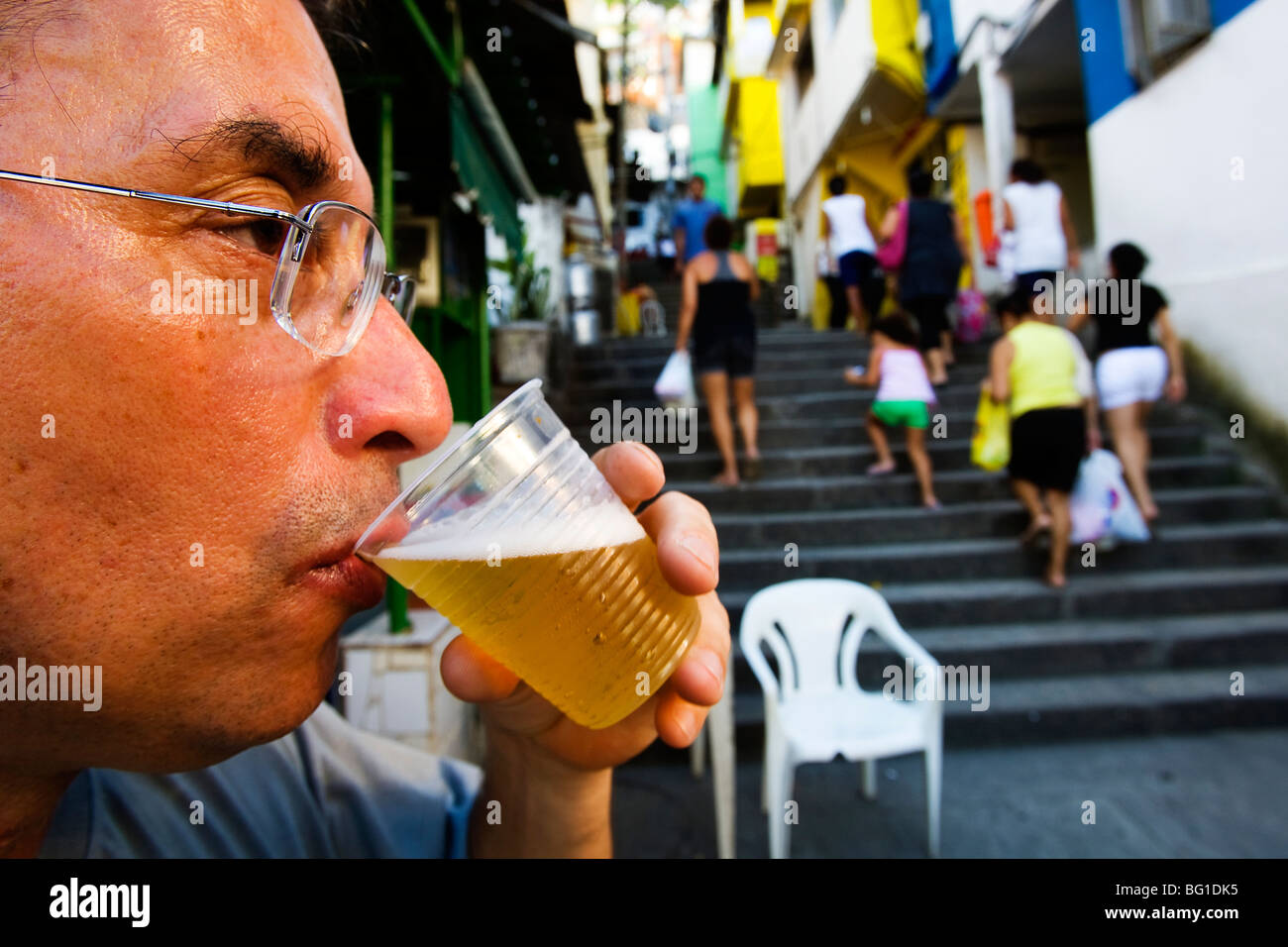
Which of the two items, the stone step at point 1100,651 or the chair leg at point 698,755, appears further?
the stone step at point 1100,651

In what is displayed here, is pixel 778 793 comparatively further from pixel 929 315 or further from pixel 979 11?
pixel 979 11

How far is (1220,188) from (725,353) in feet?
Result: 12.3

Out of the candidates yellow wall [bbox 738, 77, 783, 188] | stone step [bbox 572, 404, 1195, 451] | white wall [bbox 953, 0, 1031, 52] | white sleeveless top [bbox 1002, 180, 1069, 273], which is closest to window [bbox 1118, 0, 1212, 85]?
white sleeveless top [bbox 1002, 180, 1069, 273]

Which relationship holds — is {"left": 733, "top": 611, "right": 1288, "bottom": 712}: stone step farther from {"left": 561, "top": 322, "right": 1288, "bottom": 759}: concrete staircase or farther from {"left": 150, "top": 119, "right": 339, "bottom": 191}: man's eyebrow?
{"left": 150, "top": 119, "right": 339, "bottom": 191}: man's eyebrow

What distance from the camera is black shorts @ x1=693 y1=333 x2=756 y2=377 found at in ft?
18.9

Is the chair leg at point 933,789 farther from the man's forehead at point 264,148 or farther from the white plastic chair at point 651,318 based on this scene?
the white plastic chair at point 651,318

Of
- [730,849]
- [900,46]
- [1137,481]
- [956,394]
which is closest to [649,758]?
[730,849]

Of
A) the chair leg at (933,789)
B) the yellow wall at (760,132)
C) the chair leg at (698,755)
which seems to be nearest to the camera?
the chair leg at (933,789)

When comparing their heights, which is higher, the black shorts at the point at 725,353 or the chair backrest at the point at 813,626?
the black shorts at the point at 725,353

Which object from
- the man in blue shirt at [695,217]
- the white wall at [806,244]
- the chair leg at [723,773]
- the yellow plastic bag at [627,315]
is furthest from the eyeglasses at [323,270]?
the white wall at [806,244]

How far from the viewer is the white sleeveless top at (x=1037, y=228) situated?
615cm

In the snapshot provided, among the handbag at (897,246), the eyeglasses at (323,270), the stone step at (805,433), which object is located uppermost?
the handbag at (897,246)
